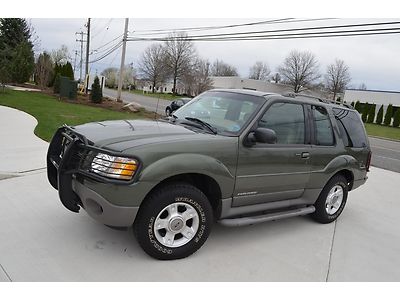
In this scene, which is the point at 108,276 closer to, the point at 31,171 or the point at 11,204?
the point at 11,204

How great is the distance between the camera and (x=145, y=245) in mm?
3330

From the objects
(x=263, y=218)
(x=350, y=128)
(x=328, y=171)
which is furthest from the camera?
(x=350, y=128)

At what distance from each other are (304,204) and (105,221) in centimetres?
270

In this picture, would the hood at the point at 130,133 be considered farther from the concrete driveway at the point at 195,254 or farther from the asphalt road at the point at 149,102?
the asphalt road at the point at 149,102

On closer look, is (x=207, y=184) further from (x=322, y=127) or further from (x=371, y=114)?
(x=371, y=114)

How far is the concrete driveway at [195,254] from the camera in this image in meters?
3.20

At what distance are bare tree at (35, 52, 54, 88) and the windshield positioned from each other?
1133 inches

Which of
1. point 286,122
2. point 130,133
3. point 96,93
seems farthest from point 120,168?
point 96,93

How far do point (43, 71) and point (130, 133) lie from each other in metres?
29.7

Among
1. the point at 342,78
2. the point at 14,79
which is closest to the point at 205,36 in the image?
the point at 14,79

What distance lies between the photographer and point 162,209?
3.33 metres

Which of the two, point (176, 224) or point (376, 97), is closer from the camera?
point (176, 224)

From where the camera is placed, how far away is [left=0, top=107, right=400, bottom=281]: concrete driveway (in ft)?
10.5

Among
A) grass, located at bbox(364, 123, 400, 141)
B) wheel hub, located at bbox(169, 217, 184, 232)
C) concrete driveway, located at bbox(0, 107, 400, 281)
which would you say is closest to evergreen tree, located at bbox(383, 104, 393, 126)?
A: grass, located at bbox(364, 123, 400, 141)
